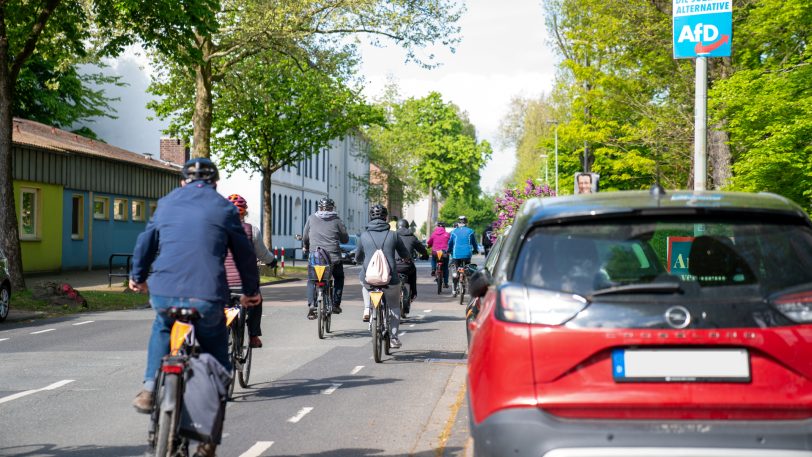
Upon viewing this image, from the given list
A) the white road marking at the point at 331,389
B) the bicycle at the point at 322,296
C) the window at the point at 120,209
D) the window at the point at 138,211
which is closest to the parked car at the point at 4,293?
the bicycle at the point at 322,296

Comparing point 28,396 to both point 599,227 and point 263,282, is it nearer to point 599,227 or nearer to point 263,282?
point 599,227

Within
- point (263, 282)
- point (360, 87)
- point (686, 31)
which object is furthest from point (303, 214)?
point (686, 31)

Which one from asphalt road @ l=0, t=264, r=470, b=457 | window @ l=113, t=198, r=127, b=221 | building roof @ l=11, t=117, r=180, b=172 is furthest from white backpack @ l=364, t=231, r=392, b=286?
window @ l=113, t=198, r=127, b=221

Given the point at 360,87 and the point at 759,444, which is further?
the point at 360,87

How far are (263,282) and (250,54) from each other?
7389mm

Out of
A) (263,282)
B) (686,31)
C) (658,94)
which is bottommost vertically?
(263,282)

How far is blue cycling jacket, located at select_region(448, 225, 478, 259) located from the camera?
2370cm

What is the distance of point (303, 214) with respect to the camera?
7050 cm

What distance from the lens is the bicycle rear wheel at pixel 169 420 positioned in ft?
16.1

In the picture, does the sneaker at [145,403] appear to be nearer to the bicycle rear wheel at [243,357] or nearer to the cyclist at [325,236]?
the bicycle rear wheel at [243,357]

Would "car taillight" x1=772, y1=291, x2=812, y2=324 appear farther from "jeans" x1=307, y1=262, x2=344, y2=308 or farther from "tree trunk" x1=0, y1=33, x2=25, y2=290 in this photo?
"tree trunk" x1=0, y1=33, x2=25, y2=290

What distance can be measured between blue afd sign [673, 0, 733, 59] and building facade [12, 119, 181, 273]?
22620 mm

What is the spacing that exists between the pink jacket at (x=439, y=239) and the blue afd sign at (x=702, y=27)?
14884mm

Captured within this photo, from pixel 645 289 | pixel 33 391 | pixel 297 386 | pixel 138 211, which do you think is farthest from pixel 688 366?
pixel 138 211
